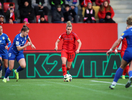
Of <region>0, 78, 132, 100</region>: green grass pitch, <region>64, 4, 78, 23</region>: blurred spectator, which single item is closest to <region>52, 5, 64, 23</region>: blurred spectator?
<region>64, 4, 78, 23</region>: blurred spectator

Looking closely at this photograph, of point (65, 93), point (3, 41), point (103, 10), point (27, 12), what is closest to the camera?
point (65, 93)

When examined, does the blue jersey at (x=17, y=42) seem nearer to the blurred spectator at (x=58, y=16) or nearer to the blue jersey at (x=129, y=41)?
the blue jersey at (x=129, y=41)

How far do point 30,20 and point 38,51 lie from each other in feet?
8.42

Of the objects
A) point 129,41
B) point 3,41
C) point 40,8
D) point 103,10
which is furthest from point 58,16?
point 129,41

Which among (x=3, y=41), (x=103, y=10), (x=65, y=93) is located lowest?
(x=65, y=93)

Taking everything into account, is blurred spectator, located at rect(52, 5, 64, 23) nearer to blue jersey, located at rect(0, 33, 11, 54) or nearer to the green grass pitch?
blue jersey, located at rect(0, 33, 11, 54)

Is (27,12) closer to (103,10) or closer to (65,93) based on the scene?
(103,10)

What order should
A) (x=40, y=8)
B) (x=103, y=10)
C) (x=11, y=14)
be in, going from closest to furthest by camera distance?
(x=11, y=14) < (x=40, y=8) < (x=103, y=10)

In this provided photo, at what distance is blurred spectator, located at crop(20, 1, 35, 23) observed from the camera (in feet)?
50.9

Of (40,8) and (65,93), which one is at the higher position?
(40,8)

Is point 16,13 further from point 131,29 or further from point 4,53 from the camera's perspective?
point 131,29

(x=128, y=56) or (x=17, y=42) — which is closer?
(x=128, y=56)

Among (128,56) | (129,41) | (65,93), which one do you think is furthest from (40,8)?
(65,93)

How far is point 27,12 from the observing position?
15531 mm
